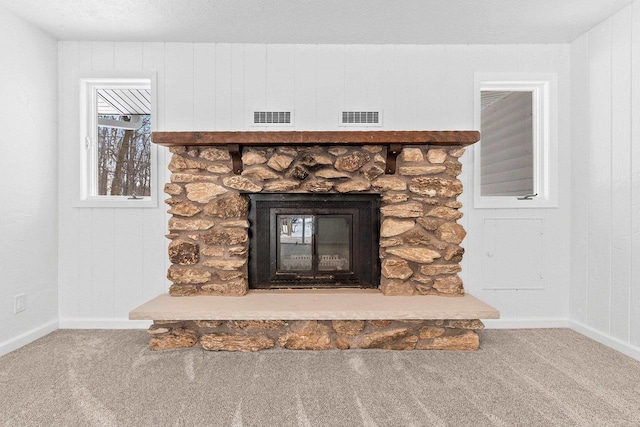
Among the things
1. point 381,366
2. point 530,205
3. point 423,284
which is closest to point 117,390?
point 381,366

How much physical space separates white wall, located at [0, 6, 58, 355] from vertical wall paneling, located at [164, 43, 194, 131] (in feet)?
2.93

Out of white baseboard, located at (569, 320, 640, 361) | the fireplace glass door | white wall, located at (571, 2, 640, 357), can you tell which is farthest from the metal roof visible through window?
white baseboard, located at (569, 320, 640, 361)

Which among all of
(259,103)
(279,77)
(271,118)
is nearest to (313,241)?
(271,118)

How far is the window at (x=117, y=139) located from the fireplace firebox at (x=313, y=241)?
106cm

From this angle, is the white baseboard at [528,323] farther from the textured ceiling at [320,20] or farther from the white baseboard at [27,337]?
the white baseboard at [27,337]

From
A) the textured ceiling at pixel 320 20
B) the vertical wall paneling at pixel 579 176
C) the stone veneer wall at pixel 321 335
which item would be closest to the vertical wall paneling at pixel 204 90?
the textured ceiling at pixel 320 20

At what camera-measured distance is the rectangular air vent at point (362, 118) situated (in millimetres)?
2762

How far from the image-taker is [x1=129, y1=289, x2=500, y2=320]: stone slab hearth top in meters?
2.14

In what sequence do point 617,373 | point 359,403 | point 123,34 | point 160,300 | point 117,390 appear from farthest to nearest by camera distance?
point 123,34 < point 160,300 < point 617,373 < point 117,390 < point 359,403

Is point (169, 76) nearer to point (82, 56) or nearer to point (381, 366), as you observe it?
point (82, 56)

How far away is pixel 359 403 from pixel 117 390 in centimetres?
128

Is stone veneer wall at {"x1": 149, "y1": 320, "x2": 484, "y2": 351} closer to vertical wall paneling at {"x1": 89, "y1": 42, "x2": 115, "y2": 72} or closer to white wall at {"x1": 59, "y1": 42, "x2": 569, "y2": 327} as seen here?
white wall at {"x1": 59, "y1": 42, "x2": 569, "y2": 327}

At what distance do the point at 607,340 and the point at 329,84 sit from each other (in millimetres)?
2831

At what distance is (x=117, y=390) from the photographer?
1774 millimetres
